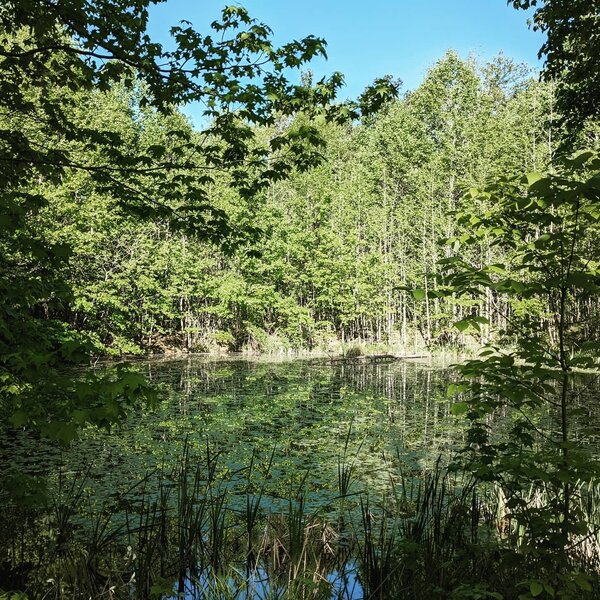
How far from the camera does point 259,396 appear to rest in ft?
41.7

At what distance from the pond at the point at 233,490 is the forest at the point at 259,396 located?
5 centimetres

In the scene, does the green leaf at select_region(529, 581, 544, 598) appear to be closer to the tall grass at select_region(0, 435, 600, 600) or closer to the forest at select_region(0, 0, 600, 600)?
the forest at select_region(0, 0, 600, 600)

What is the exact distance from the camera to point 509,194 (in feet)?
9.48

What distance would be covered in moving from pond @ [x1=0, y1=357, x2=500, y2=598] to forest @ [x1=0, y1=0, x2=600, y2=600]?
5 cm

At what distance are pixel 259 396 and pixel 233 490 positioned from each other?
22.6 feet

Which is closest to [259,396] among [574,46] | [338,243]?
[574,46]

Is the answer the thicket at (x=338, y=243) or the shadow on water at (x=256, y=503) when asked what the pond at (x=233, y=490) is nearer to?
the shadow on water at (x=256, y=503)

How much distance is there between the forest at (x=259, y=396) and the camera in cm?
283

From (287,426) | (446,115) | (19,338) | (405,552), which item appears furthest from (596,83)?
(446,115)

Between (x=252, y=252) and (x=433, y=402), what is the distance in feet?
24.9

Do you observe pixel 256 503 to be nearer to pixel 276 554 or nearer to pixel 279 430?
pixel 276 554

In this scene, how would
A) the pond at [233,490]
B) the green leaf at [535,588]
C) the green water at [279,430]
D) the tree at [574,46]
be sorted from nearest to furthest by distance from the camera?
the green leaf at [535,588]
the pond at [233,490]
the green water at [279,430]
the tree at [574,46]

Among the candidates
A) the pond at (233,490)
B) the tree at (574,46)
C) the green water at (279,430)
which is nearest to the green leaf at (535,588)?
the pond at (233,490)

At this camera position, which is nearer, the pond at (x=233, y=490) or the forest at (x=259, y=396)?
the forest at (x=259, y=396)
